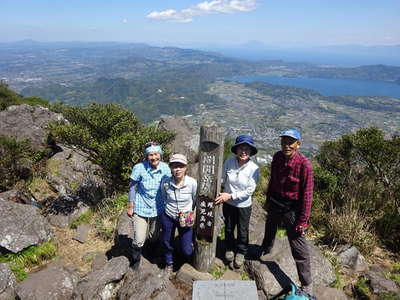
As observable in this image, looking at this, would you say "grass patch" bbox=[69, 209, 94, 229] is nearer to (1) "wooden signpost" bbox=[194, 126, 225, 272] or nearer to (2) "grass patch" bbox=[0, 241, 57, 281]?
(2) "grass patch" bbox=[0, 241, 57, 281]

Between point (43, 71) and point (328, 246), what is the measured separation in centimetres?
21711

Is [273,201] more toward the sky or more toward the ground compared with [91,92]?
more toward the sky

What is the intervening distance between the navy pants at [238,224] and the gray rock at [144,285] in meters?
1.07

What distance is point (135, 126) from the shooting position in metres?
7.59

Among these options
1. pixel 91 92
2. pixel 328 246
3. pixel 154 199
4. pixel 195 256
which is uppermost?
pixel 154 199

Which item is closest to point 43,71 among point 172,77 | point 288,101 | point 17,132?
point 172,77

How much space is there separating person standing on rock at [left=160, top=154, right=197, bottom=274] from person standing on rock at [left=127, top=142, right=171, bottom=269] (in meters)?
0.13

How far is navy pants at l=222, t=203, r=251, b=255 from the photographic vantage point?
12.9 feet

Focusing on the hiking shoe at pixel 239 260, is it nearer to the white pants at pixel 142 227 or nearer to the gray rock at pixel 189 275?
the gray rock at pixel 189 275

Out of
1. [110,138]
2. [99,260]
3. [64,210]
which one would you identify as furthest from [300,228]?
[64,210]

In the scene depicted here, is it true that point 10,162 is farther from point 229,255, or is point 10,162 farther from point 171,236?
point 229,255

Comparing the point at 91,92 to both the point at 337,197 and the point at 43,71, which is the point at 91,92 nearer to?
the point at 43,71

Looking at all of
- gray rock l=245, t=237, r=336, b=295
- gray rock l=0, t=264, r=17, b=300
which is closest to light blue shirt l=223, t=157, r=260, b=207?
gray rock l=245, t=237, r=336, b=295

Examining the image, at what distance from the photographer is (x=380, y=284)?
4125mm
